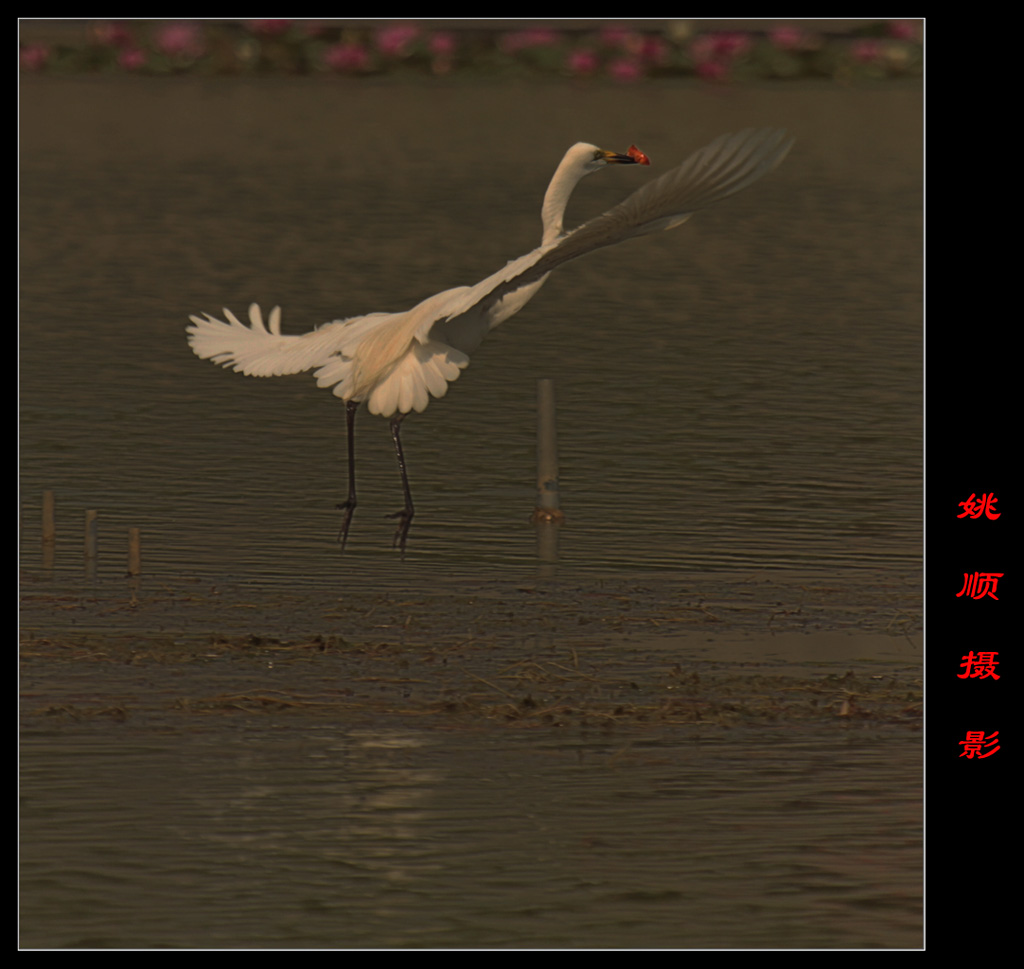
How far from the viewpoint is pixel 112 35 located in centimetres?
6488

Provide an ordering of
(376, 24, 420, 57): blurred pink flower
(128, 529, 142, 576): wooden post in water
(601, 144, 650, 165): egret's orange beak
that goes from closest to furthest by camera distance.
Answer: (601, 144, 650, 165): egret's orange beak, (128, 529, 142, 576): wooden post in water, (376, 24, 420, 57): blurred pink flower

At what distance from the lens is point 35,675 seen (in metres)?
12.5

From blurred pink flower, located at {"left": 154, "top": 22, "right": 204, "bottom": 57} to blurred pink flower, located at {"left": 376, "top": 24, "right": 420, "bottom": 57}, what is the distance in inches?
192

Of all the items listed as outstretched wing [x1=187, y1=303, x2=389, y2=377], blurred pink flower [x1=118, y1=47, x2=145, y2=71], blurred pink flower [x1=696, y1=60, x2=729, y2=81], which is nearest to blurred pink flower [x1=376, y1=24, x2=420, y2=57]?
blurred pink flower [x1=118, y1=47, x2=145, y2=71]

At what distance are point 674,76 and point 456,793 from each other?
57777 millimetres

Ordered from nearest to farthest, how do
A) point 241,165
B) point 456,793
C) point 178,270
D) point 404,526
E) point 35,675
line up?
point 456,793
point 35,675
point 404,526
point 178,270
point 241,165

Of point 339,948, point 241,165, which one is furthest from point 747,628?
point 241,165

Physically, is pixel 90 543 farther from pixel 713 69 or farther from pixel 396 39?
pixel 713 69

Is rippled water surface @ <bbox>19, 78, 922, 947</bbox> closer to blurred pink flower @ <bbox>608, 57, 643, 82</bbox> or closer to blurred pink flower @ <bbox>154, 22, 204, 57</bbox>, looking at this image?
blurred pink flower @ <bbox>154, 22, 204, 57</bbox>

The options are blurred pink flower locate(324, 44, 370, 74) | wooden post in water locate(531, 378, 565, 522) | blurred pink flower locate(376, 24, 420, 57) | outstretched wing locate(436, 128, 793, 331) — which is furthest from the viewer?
blurred pink flower locate(324, 44, 370, 74)

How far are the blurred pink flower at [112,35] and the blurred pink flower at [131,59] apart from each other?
0.83 ft

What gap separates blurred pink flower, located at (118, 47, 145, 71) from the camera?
65.4m

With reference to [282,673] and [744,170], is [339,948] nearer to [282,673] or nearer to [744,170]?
[282,673]

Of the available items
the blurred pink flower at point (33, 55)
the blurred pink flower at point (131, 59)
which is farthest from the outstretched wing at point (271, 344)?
the blurred pink flower at point (131, 59)
